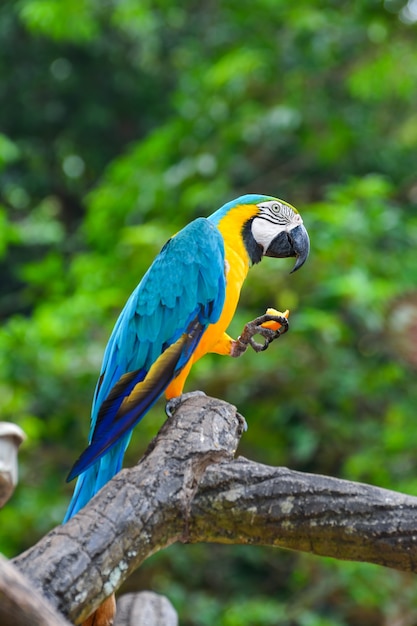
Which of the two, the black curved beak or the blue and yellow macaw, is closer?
the blue and yellow macaw

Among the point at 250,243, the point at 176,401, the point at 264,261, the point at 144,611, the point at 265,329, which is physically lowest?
the point at 144,611

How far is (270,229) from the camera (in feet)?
4.64

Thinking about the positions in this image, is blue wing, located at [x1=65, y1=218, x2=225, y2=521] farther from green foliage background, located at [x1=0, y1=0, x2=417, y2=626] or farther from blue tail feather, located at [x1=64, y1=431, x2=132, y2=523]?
green foliage background, located at [x1=0, y1=0, x2=417, y2=626]

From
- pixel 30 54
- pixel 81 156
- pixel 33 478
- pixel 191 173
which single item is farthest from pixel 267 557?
pixel 30 54

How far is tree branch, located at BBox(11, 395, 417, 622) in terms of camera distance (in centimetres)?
102

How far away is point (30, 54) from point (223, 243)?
385 centimetres

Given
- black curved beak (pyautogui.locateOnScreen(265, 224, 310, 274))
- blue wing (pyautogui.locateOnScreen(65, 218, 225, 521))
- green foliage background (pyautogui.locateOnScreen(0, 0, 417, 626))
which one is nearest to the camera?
blue wing (pyautogui.locateOnScreen(65, 218, 225, 521))

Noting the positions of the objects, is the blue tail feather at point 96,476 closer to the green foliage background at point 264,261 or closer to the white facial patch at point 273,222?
the white facial patch at point 273,222

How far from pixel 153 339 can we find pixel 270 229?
296mm

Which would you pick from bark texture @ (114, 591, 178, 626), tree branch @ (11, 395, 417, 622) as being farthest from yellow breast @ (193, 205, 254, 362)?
bark texture @ (114, 591, 178, 626)

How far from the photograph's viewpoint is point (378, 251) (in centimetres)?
293

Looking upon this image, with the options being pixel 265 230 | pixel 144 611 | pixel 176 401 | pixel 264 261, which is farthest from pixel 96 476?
pixel 264 261

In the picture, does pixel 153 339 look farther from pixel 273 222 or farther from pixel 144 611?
pixel 144 611

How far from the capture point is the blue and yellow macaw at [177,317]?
4.02 ft
